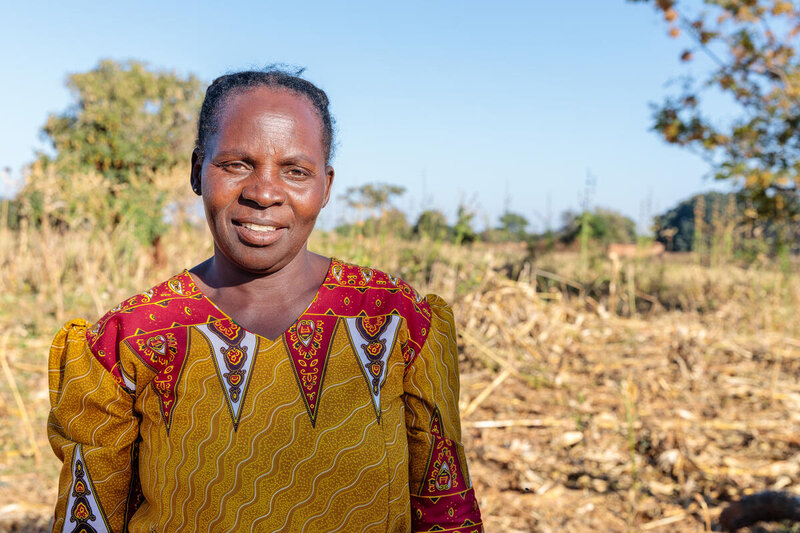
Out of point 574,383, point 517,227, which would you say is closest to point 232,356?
point 574,383

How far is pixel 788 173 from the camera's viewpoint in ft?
24.2

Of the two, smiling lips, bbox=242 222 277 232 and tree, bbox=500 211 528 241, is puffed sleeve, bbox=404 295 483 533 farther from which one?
tree, bbox=500 211 528 241

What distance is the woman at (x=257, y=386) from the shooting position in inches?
48.3

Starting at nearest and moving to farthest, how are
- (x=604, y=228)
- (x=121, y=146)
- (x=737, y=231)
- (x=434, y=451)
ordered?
(x=434, y=451) → (x=737, y=231) → (x=604, y=228) → (x=121, y=146)

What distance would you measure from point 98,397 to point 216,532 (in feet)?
1.11

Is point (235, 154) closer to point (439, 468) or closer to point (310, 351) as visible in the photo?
point (310, 351)

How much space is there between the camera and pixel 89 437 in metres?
1.26

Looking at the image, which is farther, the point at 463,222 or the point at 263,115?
the point at 463,222

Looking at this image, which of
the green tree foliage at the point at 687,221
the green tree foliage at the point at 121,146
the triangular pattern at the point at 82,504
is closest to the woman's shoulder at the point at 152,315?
the triangular pattern at the point at 82,504

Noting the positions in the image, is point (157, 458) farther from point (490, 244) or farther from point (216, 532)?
point (490, 244)

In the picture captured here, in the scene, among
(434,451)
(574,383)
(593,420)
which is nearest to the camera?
(434,451)

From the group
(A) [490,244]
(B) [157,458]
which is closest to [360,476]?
(B) [157,458]

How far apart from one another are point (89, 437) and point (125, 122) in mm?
13725

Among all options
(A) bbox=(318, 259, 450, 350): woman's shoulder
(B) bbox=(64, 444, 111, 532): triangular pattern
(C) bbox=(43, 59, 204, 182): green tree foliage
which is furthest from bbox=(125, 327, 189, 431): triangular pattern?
(C) bbox=(43, 59, 204, 182): green tree foliage
